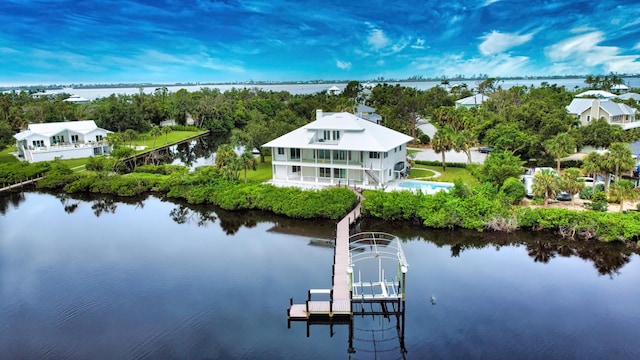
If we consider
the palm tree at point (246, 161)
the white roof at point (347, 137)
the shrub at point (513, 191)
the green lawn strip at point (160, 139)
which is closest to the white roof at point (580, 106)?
the white roof at point (347, 137)

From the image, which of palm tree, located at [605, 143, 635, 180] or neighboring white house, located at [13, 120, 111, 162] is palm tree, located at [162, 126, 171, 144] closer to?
neighboring white house, located at [13, 120, 111, 162]

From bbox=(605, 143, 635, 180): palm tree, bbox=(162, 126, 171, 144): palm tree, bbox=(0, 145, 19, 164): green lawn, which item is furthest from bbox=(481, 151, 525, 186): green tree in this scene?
bbox=(0, 145, 19, 164): green lawn

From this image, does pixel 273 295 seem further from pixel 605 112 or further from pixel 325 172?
pixel 605 112

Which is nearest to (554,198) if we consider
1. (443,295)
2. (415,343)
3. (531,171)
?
(531,171)

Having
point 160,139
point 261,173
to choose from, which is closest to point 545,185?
point 261,173

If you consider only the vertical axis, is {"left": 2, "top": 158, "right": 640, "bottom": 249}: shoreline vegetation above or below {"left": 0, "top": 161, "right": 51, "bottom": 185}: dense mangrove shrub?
below
